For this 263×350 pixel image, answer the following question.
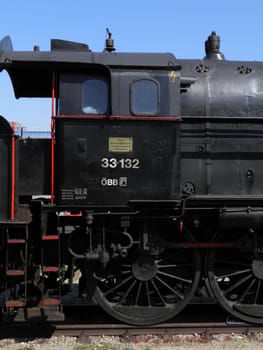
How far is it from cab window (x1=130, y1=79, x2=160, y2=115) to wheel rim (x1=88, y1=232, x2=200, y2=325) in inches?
81.6

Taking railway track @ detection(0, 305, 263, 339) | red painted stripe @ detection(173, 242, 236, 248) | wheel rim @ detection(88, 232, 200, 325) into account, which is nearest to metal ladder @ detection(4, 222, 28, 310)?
railway track @ detection(0, 305, 263, 339)

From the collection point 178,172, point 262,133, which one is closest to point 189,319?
point 178,172

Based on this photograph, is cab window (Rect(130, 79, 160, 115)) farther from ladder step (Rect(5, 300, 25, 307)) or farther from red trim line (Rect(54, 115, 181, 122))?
ladder step (Rect(5, 300, 25, 307))

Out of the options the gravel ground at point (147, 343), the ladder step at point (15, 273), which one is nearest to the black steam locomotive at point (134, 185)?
the ladder step at point (15, 273)

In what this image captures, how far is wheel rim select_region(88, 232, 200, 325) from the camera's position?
731 cm

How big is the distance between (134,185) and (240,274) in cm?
224

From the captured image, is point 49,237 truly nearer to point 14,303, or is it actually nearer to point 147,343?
point 14,303

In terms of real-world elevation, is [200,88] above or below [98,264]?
above

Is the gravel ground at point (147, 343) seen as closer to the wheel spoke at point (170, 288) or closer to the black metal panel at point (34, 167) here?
the wheel spoke at point (170, 288)

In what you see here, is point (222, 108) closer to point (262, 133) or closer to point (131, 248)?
point (262, 133)

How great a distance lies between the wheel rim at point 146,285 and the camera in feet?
24.0

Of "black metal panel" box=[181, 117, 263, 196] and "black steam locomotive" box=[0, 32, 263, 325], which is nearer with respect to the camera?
"black steam locomotive" box=[0, 32, 263, 325]

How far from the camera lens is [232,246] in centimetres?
730

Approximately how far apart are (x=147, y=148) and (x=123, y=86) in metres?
0.91
